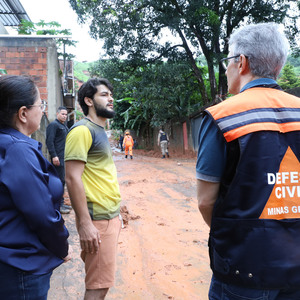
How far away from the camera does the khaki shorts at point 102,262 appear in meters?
2.08

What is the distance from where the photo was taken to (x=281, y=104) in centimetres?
136

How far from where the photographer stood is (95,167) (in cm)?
218

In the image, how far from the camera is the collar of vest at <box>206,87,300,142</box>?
1.28 metres

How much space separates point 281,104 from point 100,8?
13.9 metres

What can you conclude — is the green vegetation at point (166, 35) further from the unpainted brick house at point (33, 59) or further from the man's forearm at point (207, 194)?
the man's forearm at point (207, 194)

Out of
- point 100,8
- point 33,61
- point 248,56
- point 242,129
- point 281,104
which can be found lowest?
point 242,129

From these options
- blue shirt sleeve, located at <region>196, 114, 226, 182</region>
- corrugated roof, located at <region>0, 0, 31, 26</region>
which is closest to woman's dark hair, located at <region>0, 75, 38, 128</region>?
blue shirt sleeve, located at <region>196, 114, 226, 182</region>

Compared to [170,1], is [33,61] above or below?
below

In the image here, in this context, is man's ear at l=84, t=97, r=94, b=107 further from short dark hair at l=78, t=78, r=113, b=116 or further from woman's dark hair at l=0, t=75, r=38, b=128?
woman's dark hair at l=0, t=75, r=38, b=128

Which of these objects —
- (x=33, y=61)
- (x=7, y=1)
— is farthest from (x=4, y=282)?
(x=7, y=1)

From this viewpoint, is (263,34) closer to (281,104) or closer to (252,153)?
(281,104)

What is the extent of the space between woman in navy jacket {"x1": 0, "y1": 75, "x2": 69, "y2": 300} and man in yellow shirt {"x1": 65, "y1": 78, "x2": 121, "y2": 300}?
0.46m

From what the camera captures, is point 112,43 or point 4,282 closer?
point 4,282

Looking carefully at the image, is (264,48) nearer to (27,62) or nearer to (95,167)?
(95,167)
